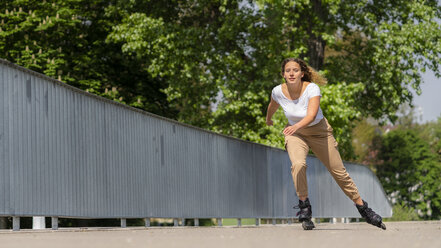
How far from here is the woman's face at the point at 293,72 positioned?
310 inches

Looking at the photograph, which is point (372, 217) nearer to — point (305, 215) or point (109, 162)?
point (305, 215)

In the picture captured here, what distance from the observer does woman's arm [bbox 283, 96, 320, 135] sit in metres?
7.49

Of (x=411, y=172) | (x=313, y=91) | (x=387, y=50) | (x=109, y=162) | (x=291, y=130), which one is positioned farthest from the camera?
(x=411, y=172)

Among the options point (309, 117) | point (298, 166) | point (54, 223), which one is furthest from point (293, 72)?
point (54, 223)

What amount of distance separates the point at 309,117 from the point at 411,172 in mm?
28476

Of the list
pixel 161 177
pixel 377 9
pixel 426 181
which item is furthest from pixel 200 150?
pixel 426 181

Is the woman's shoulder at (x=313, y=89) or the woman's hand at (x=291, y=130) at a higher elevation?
the woman's shoulder at (x=313, y=89)

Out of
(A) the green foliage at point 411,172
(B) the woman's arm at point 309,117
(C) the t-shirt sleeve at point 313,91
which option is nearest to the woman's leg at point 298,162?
(B) the woman's arm at point 309,117

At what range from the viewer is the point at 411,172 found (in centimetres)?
3494

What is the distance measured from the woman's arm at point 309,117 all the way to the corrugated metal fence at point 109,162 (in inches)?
98.1

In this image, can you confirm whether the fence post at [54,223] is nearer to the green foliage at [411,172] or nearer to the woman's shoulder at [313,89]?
the woman's shoulder at [313,89]

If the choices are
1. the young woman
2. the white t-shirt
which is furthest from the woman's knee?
the white t-shirt

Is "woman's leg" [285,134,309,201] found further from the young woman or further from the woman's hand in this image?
the woman's hand

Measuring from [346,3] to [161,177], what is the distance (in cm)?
1431
